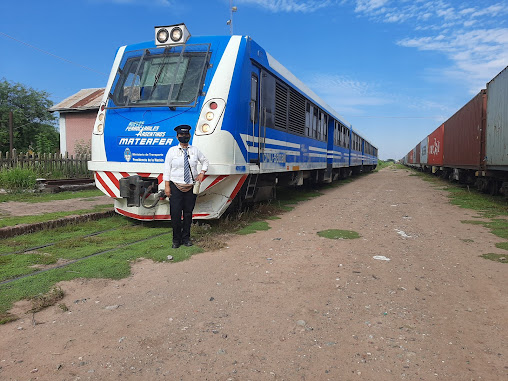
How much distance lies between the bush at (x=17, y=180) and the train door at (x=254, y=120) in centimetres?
733

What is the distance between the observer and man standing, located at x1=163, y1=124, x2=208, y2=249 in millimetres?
4902

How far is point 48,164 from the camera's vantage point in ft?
41.7

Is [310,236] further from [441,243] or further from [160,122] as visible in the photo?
[160,122]

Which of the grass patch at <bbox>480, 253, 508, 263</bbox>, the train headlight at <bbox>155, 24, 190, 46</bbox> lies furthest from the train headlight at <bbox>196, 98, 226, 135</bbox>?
the grass patch at <bbox>480, 253, 508, 263</bbox>

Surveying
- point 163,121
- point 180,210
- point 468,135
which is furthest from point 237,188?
point 468,135

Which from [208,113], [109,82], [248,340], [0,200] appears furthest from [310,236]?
[0,200]

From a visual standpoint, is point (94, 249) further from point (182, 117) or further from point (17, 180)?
point (17, 180)

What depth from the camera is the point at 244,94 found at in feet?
19.8

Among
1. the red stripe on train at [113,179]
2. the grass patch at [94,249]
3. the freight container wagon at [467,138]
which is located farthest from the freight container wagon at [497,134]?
the red stripe on train at [113,179]

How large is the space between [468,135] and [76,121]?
2008 centimetres

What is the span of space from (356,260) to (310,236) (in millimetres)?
1324

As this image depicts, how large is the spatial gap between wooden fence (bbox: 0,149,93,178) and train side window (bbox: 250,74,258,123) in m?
8.70

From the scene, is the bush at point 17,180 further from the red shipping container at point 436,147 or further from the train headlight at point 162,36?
the red shipping container at point 436,147

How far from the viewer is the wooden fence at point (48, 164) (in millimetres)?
11656
